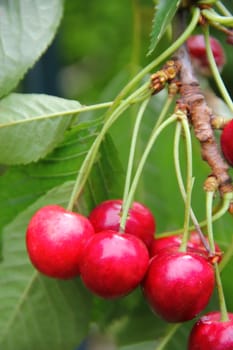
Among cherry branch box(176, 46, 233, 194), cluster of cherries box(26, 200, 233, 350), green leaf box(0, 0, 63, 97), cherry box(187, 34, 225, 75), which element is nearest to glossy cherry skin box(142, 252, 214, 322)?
cluster of cherries box(26, 200, 233, 350)

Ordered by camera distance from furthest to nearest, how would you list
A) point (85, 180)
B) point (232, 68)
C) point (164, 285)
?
point (232, 68)
point (85, 180)
point (164, 285)

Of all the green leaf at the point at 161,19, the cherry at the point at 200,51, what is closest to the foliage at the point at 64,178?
the green leaf at the point at 161,19

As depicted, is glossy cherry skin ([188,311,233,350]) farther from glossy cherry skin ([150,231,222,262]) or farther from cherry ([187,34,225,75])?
cherry ([187,34,225,75])

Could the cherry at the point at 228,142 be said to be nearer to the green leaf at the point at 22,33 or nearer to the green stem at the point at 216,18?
the green stem at the point at 216,18

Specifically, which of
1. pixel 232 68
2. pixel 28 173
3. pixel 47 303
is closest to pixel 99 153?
pixel 28 173

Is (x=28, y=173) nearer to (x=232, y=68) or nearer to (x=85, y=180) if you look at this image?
(x=85, y=180)

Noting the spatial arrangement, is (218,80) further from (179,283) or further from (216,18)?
(179,283)
